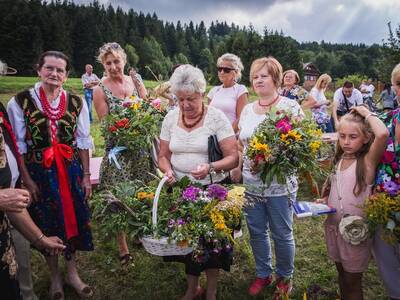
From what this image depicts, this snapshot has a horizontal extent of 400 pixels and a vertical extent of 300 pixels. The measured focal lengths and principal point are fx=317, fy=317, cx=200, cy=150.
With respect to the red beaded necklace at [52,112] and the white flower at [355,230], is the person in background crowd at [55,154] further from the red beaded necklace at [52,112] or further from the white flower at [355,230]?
the white flower at [355,230]

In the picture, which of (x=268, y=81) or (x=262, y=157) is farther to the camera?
(x=268, y=81)

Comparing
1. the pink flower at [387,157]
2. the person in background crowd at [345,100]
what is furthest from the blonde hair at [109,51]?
the person in background crowd at [345,100]

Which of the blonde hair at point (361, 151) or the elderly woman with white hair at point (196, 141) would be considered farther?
the elderly woman with white hair at point (196, 141)

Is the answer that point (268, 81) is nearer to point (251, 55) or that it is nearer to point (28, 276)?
point (28, 276)

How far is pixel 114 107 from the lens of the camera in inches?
136

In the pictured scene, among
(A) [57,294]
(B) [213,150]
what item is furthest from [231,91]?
(A) [57,294]

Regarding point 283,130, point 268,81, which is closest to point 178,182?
point 283,130

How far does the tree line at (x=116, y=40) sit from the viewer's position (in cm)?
5006

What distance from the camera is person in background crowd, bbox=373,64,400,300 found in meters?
2.42

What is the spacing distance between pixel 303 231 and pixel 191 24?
131980 mm

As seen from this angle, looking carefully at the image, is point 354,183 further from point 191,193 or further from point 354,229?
point 191,193

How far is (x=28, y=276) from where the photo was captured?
303 cm

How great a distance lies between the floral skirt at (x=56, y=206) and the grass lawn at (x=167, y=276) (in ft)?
0.87

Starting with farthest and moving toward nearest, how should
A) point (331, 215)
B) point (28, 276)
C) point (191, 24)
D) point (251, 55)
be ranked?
point (191, 24) → point (251, 55) → point (28, 276) → point (331, 215)
